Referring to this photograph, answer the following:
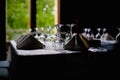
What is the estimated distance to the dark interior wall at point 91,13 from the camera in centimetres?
527

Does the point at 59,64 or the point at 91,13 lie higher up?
the point at 91,13

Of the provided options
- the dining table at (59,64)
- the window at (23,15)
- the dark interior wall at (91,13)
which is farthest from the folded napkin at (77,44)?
the window at (23,15)

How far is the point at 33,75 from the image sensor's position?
1.89 m

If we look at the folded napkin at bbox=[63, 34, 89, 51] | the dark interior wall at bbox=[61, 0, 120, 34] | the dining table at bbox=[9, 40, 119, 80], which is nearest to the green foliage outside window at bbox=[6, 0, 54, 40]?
the dark interior wall at bbox=[61, 0, 120, 34]

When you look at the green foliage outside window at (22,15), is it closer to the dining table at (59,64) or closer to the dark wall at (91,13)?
the dark wall at (91,13)

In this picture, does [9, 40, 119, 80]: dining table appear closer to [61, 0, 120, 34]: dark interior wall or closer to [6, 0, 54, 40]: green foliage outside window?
Answer: [61, 0, 120, 34]: dark interior wall

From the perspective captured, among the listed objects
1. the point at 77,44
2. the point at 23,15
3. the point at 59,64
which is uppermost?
the point at 23,15

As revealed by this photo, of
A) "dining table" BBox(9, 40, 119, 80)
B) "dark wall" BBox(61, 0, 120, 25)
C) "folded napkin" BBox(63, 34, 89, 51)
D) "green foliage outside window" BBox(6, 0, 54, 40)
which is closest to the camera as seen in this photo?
"dining table" BBox(9, 40, 119, 80)

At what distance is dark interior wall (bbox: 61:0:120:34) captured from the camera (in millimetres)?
5266

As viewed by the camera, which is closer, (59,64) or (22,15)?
(59,64)

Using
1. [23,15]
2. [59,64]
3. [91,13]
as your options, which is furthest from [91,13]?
[59,64]

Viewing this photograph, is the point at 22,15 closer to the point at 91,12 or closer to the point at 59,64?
the point at 91,12

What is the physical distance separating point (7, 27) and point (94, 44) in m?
2.85

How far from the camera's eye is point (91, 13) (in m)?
5.46
